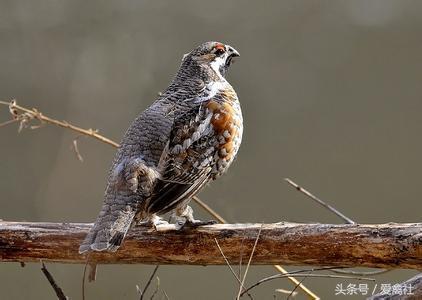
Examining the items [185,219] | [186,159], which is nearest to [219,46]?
[186,159]

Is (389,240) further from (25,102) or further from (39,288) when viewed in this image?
(25,102)

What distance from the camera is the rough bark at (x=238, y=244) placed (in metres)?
3.16

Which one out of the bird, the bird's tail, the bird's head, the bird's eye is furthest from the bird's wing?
the bird's eye

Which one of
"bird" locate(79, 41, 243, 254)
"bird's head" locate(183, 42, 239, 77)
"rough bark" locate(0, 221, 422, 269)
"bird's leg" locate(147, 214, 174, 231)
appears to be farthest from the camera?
"bird's head" locate(183, 42, 239, 77)

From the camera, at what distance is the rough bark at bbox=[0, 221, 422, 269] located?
10.4 ft

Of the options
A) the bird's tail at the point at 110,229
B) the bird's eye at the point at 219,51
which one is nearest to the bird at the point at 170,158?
the bird's tail at the point at 110,229

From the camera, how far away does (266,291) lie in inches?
324

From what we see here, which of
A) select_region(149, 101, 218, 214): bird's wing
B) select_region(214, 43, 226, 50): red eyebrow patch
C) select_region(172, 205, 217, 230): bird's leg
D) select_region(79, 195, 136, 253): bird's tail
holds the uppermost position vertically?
select_region(214, 43, 226, 50): red eyebrow patch

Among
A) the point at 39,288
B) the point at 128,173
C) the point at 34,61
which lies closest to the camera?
the point at 128,173

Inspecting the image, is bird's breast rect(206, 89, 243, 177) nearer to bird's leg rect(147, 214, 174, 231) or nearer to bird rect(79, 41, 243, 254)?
bird rect(79, 41, 243, 254)

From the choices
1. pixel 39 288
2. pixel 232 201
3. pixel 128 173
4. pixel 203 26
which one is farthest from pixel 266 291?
pixel 203 26

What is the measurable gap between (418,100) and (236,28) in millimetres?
4071

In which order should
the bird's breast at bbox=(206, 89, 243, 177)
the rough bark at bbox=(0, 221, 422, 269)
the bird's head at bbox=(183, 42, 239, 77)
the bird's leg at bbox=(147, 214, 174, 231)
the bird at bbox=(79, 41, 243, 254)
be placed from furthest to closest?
1. the bird's head at bbox=(183, 42, 239, 77)
2. the bird's breast at bbox=(206, 89, 243, 177)
3. the bird's leg at bbox=(147, 214, 174, 231)
4. the bird at bbox=(79, 41, 243, 254)
5. the rough bark at bbox=(0, 221, 422, 269)

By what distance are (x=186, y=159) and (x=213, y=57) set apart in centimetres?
90
